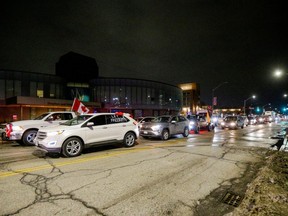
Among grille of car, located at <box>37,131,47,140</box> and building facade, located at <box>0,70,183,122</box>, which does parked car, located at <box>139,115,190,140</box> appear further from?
building facade, located at <box>0,70,183,122</box>

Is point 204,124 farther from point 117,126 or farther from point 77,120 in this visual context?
point 77,120

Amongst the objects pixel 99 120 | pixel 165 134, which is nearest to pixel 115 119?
pixel 99 120

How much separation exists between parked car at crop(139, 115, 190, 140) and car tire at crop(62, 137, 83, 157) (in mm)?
6315

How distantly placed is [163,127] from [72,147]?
23.8 ft

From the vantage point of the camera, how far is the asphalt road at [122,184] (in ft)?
13.0

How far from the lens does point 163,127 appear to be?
1431cm

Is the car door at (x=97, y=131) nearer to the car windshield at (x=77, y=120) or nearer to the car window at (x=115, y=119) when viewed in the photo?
the car window at (x=115, y=119)

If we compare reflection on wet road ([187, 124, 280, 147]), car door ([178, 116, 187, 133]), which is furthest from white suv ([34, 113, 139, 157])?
car door ([178, 116, 187, 133])

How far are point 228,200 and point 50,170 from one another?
5.29 meters

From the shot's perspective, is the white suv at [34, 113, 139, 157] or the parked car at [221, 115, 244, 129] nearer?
the white suv at [34, 113, 139, 157]

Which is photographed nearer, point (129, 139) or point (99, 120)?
point (99, 120)

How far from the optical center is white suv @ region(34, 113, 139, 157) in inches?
322

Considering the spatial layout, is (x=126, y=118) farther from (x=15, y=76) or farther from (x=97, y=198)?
(x=15, y=76)

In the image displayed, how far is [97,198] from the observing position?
4.36m
